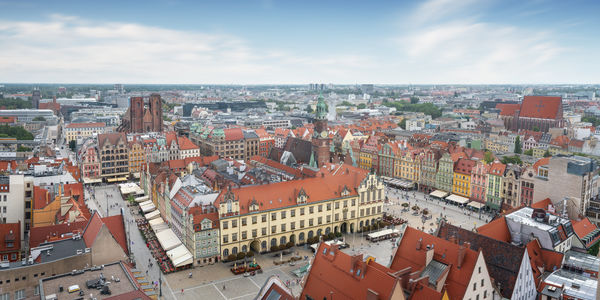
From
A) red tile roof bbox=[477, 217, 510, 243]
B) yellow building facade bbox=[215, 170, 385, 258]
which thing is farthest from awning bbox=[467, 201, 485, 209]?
red tile roof bbox=[477, 217, 510, 243]

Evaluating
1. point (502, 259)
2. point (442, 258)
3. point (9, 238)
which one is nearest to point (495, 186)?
point (502, 259)

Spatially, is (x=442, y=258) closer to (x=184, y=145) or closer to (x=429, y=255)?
(x=429, y=255)

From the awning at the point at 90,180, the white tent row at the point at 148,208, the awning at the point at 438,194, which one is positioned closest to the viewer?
the white tent row at the point at 148,208

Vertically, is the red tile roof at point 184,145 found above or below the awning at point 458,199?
above

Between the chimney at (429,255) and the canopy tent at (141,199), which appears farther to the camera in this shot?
the canopy tent at (141,199)

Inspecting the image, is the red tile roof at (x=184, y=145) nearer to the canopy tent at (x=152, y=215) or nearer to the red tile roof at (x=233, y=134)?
the red tile roof at (x=233, y=134)

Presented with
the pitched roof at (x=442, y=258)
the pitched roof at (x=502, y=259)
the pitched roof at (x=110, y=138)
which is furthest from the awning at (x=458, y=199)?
the pitched roof at (x=110, y=138)
